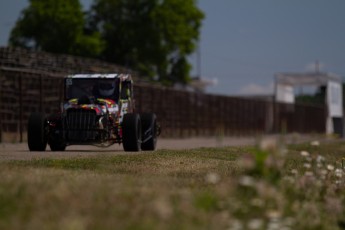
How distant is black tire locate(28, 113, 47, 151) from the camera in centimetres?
2241

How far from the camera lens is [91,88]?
75.2 ft

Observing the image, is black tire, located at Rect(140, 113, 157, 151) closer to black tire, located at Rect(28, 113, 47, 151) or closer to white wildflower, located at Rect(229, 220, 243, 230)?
black tire, located at Rect(28, 113, 47, 151)

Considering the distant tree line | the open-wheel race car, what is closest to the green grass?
the open-wheel race car

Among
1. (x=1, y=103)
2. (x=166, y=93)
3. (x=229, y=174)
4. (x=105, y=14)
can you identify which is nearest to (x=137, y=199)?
(x=229, y=174)

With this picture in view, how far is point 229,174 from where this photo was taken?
14.8 metres

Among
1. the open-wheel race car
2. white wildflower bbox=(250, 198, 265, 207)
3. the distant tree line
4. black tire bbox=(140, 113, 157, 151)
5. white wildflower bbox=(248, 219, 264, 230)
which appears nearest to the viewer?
white wildflower bbox=(248, 219, 264, 230)

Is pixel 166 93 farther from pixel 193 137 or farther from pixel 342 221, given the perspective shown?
pixel 342 221

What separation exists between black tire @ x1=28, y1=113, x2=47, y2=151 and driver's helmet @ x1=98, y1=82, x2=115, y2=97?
1.73 metres

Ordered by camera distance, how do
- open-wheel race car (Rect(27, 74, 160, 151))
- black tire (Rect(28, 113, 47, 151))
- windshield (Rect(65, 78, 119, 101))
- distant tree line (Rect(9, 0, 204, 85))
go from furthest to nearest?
distant tree line (Rect(9, 0, 204, 85)) < windshield (Rect(65, 78, 119, 101)) < black tire (Rect(28, 113, 47, 151)) < open-wheel race car (Rect(27, 74, 160, 151))

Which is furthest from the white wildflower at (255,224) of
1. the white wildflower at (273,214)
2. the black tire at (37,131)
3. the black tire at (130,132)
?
the black tire at (37,131)

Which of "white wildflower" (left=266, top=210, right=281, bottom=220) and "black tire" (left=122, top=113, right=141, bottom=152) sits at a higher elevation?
"black tire" (left=122, top=113, right=141, bottom=152)

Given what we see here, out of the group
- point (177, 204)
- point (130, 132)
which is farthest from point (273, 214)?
point (130, 132)

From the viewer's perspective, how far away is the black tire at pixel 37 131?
22406 millimetres

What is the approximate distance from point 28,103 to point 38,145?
1194 cm
